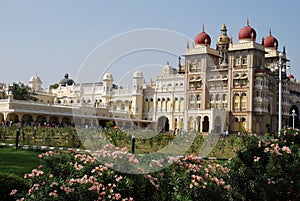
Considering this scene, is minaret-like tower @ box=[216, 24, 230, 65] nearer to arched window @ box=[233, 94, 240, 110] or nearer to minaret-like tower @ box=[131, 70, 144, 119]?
arched window @ box=[233, 94, 240, 110]

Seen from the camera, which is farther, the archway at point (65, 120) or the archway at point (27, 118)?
the archway at point (65, 120)

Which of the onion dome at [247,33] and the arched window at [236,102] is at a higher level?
the onion dome at [247,33]

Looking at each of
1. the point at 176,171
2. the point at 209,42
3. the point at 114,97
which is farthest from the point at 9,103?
the point at 176,171

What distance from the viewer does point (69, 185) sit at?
645 cm

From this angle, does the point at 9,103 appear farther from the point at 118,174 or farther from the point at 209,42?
the point at 118,174

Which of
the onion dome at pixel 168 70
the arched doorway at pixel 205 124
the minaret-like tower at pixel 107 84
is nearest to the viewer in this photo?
the arched doorway at pixel 205 124

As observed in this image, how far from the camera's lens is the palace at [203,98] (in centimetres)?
4441

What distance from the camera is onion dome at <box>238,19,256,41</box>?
45875 millimetres

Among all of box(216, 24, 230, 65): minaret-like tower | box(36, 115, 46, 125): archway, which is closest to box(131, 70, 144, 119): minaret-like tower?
box(216, 24, 230, 65): minaret-like tower

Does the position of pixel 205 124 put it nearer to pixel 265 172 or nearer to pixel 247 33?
pixel 247 33

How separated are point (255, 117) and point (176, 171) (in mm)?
38311

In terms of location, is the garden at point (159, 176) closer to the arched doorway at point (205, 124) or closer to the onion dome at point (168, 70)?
the arched doorway at point (205, 124)

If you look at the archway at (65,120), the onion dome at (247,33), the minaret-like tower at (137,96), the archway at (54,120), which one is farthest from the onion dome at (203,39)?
the archway at (54,120)

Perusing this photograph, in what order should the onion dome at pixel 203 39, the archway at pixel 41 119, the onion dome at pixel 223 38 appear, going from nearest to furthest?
the archway at pixel 41 119 < the onion dome at pixel 203 39 < the onion dome at pixel 223 38
